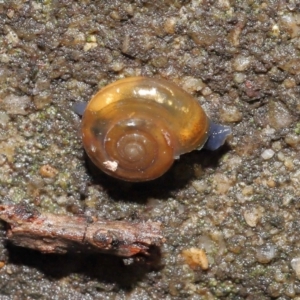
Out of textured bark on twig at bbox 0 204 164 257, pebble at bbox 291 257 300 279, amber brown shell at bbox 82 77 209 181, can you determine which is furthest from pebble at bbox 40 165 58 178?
pebble at bbox 291 257 300 279

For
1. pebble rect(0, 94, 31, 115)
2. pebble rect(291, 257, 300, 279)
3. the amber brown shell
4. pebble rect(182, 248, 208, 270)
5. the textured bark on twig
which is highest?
the amber brown shell

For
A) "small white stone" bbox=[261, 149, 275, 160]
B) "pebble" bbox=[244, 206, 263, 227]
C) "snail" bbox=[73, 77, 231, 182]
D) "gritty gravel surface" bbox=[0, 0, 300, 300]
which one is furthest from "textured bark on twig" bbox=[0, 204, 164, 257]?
"small white stone" bbox=[261, 149, 275, 160]

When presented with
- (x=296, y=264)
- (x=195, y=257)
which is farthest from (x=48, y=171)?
(x=296, y=264)

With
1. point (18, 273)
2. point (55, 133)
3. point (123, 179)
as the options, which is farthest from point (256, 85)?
point (18, 273)

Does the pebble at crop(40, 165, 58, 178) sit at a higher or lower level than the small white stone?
lower

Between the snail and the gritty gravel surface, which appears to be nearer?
the snail

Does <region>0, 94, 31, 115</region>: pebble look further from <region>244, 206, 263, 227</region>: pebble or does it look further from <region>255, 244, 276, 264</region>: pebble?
<region>255, 244, 276, 264</region>: pebble

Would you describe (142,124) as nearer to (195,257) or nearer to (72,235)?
(72,235)
